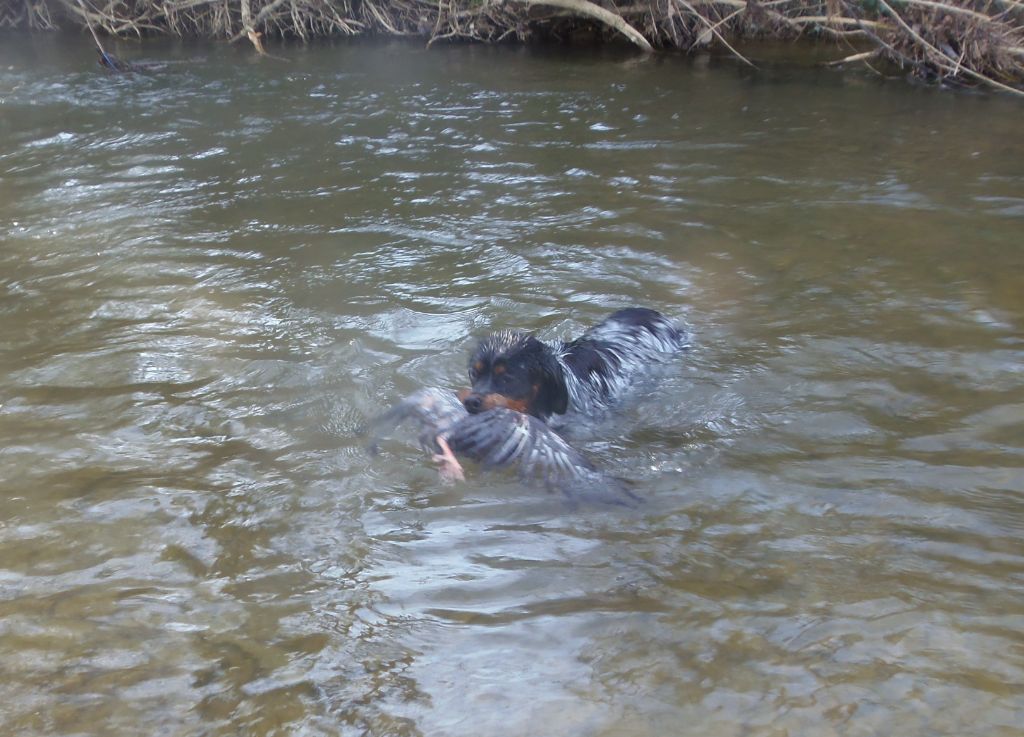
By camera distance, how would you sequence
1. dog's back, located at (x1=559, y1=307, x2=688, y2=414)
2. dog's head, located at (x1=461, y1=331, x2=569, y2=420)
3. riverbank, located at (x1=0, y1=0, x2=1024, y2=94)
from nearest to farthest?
dog's head, located at (x1=461, y1=331, x2=569, y2=420)
dog's back, located at (x1=559, y1=307, x2=688, y2=414)
riverbank, located at (x1=0, y1=0, x2=1024, y2=94)

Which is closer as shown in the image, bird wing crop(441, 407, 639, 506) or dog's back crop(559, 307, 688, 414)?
bird wing crop(441, 407, 639, 506)

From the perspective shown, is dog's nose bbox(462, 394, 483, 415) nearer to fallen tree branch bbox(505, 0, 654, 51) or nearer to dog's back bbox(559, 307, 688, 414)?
dog's back bbox(559, 307, 688, 414)

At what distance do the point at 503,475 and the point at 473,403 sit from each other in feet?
1.23

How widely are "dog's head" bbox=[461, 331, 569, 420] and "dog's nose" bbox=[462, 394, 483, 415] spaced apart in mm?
55

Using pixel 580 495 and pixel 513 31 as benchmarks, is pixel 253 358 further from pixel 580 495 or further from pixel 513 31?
pixel 513 31

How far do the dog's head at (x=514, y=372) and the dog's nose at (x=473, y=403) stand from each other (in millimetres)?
55

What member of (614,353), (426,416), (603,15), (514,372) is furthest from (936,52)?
(426,416)

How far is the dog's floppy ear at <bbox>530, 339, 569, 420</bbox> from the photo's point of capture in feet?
15.2

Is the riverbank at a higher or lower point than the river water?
higher

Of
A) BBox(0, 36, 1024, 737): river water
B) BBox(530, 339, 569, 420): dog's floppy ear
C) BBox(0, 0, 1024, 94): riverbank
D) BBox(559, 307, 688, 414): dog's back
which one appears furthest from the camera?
BBox(0, 0, 1024, 94): riverbank

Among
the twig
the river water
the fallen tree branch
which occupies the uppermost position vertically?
the fallen tree branch

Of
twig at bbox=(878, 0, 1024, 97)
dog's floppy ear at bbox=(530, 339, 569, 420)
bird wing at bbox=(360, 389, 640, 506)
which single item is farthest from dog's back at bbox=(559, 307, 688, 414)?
twig at bbox=(878, 0, 1024, 97)

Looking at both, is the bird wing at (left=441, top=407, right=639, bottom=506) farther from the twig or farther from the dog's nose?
the twig

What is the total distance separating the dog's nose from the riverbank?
8.24 metres
